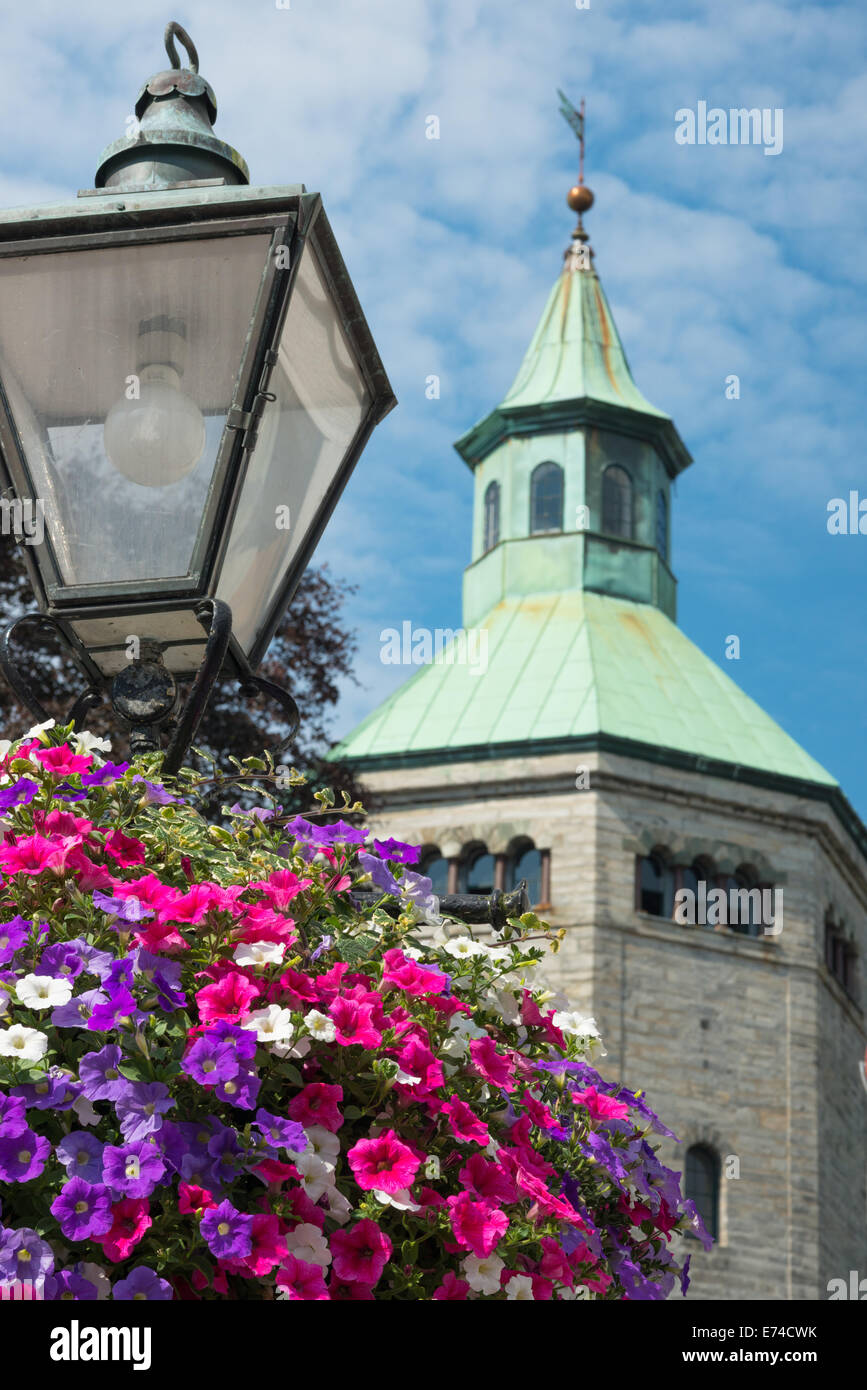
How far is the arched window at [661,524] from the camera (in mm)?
40781

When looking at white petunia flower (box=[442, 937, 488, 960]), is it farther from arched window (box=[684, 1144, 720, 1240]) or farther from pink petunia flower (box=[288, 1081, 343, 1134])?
arched window (box=[684, 1144, 720, 1240])

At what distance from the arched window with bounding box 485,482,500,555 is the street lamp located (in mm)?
36115

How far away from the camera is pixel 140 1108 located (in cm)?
272

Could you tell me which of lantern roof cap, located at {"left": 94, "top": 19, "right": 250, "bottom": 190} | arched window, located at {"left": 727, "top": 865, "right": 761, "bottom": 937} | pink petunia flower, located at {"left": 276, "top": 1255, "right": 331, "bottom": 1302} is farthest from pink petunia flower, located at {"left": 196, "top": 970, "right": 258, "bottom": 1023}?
arched window, located at {"left": 727, "top": 865, "right": 761, "bottom": 937}

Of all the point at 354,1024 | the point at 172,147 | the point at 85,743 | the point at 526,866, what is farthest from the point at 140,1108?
the point at 526,866

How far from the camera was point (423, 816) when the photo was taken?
34531 millimetres

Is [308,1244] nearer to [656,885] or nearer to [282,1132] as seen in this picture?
[282,1132]

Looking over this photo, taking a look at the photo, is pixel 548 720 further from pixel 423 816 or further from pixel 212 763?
pixel 212 763

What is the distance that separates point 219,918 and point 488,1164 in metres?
0.56

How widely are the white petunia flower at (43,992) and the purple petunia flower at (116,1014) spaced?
0.18ft

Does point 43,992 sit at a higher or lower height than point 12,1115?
higher

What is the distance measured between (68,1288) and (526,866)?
102 ft

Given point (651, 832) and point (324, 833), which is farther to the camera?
point (651, 832)
